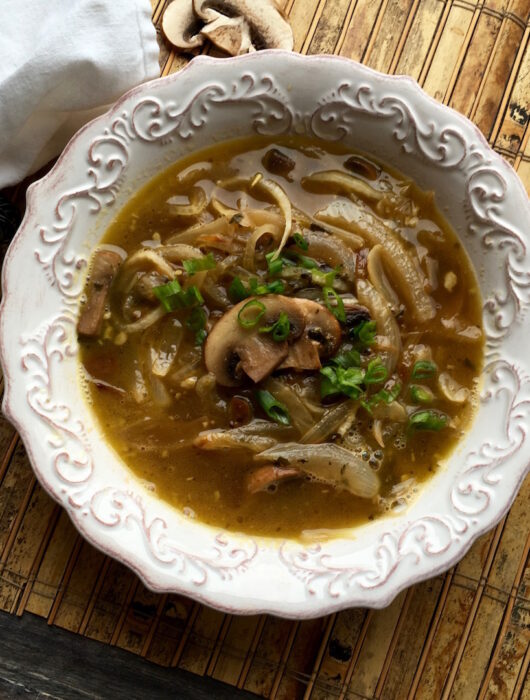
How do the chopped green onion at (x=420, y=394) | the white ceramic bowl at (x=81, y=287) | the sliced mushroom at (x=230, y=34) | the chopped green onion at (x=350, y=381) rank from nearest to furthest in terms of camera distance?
the white ceramic bowl at (x=81, y=287) → the chopped green onion at (x=350, y=381) → the chopped green onion at (x=420, y=394) → the sliced mushroom at (x=230, y=34)

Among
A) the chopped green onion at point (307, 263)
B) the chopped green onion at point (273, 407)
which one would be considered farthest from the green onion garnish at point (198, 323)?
the chopped green onion at point (307, 263)

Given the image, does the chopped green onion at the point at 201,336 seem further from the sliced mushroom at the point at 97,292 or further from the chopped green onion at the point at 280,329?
the sliced mushroom at the point at 97,292

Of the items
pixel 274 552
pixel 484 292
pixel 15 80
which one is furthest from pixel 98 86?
pixel 274 552

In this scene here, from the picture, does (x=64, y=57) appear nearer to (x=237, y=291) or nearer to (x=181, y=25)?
(x=181, y=25)

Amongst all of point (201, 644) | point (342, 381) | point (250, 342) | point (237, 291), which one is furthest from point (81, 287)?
point (201, 644)

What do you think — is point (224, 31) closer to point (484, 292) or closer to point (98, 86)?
point (98, 86)
